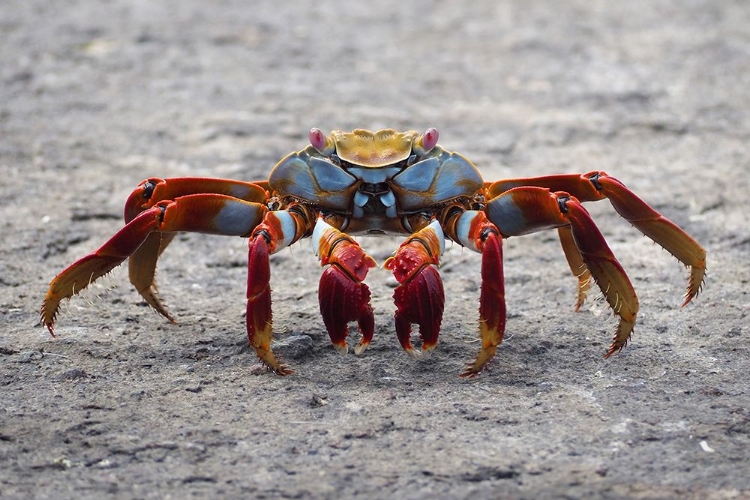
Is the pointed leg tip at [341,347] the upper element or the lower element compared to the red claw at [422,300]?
lower

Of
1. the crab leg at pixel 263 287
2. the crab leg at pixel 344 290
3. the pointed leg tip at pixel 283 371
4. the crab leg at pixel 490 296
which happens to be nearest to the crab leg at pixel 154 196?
the crab leg at pixel 263 287

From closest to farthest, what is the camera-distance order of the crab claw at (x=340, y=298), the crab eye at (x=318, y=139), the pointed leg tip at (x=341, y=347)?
1. the crab claw at (x=340, y=298)
2. the pointed leg tip at (x=341, y=347)
3. the crab eye at (x=318, y=139)

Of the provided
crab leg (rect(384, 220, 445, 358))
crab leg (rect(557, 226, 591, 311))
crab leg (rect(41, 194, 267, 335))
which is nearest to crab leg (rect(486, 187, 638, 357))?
crab leg (rect(384, 220, 445, 358))

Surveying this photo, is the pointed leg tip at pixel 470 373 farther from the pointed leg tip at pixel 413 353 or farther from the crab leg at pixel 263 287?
the crab leg at pixel 263 287

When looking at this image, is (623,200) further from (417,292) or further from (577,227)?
(417,292)

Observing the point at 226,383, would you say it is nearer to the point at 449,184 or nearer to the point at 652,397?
the point at 449,184

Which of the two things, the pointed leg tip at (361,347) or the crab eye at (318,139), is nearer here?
the pointed leg tip at (361,347)

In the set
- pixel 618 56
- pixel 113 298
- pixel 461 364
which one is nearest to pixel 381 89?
pixel 618 56

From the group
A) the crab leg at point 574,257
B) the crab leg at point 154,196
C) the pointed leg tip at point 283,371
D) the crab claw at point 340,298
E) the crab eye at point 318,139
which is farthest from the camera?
the crab leg at point 574,257
